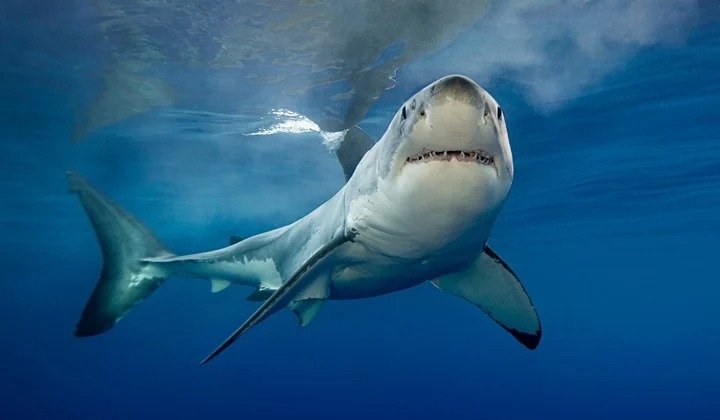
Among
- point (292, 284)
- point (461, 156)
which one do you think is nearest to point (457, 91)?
point (461, 156)

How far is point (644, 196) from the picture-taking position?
2411 cm

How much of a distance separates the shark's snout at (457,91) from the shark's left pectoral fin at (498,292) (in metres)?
2.50

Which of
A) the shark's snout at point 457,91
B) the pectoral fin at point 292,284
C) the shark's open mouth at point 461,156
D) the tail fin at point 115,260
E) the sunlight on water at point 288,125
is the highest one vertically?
the sunlight on water at point 288,125

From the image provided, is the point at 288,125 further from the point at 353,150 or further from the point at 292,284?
the point at 292,284

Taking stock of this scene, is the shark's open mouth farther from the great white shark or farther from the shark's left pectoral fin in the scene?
the shark's left pectoral fin

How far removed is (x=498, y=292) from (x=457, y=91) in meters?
3.33

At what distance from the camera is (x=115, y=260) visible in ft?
23.0

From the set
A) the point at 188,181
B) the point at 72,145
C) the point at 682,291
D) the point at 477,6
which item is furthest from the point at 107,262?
the point at 682,291

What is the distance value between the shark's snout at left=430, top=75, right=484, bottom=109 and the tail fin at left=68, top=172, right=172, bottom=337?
18.4 feet

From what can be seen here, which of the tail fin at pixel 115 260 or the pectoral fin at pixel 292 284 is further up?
the pectoral fin at pixel 292 284

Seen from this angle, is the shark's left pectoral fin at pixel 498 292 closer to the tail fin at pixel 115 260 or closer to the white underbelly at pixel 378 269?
the white underbelly at pixel 378 269

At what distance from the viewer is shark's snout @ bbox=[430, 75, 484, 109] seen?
7.70 feet

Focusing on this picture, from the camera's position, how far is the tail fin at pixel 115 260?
20.8ft

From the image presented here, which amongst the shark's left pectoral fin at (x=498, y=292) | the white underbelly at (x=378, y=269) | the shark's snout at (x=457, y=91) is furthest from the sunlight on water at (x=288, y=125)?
the shark's snout at (x=457, y=91)
